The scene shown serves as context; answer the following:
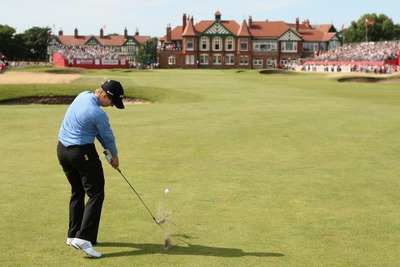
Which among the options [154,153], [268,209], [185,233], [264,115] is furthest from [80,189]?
[264,115]

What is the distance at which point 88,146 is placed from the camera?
7.94m

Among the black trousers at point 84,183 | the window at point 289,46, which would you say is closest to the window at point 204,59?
the window at point 289,46

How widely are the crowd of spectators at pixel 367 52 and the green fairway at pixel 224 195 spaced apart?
7570 centimetres

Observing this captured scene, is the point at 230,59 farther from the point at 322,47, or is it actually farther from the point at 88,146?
the point at 88,146

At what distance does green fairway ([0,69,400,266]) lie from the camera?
7.88m

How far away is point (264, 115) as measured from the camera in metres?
24.3

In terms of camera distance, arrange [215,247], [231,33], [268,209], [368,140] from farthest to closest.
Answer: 1. [231,33]
2. [368,140]
3. [268,209]
4. [215,247]

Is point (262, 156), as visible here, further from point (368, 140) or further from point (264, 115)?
point (264, 115)

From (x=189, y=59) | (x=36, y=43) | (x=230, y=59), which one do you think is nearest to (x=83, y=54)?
(x=189, y=59)

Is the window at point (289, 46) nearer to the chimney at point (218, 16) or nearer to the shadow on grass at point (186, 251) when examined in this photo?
the chimney at point (218, 16)

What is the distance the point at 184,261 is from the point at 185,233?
1183 mm

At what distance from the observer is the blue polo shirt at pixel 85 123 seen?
7812mm

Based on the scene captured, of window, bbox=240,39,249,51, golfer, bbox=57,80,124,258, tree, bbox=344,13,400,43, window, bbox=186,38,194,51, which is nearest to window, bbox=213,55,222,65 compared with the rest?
window, bbox=240,39,249,51

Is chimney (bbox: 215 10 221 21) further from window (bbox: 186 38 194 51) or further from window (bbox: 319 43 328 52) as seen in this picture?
window (bbox: 319 43 328 52)
